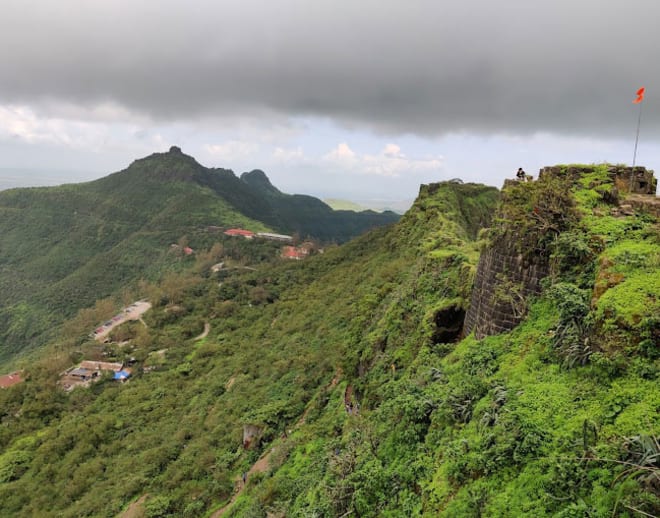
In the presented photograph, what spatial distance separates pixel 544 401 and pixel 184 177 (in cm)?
14294

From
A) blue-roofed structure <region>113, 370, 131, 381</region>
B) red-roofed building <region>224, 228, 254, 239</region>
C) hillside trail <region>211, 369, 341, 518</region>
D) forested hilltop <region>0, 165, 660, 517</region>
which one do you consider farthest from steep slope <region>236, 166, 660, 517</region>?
red-roofed building <region>224, 228, 254, 239</region>

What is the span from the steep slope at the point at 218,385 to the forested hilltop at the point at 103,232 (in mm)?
35309

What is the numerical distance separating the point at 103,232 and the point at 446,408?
119 meters

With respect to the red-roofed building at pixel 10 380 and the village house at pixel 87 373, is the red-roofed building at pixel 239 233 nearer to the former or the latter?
the village house at pixel 87 373

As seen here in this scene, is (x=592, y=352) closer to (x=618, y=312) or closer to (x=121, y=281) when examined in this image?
(x=618, y=312)

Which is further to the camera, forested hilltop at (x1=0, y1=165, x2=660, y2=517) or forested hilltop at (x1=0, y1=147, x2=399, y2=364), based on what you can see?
forested hilltop at (x1=0, y1=147, x2=399, y2=364)

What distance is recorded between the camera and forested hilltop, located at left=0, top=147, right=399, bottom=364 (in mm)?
78125

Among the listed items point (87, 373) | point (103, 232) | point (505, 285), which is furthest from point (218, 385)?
point (103, 232)

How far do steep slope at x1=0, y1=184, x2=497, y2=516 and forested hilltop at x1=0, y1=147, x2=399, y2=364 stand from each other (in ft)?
116

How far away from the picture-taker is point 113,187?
441 ft

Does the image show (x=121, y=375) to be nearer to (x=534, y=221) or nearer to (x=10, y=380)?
(x=10, y=380)

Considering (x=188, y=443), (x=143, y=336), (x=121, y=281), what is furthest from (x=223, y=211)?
(x=188, y=443)

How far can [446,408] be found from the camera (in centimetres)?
726

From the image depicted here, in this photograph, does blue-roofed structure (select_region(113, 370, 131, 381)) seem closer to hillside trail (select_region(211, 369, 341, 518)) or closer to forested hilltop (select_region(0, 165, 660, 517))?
forested hilltop (select_region(0, 165, 660, 517))
